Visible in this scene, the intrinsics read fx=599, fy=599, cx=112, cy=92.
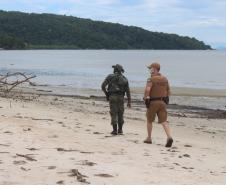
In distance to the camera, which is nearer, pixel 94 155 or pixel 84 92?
pixel 94 155

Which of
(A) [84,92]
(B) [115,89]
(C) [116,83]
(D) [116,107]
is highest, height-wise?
(C) [116,83]

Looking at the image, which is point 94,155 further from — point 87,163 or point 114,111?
point 114,111

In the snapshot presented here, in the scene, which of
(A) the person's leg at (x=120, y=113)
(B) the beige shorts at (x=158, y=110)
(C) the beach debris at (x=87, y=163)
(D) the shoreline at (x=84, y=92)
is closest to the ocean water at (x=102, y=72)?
(D) the shoreline at (x=84, y=92)

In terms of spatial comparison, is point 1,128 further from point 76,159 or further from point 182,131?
point 182,131

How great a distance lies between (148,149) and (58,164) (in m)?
2.60

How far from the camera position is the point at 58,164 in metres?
8.05

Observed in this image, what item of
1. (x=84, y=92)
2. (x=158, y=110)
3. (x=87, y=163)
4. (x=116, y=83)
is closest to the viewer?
(x=87, y=163)

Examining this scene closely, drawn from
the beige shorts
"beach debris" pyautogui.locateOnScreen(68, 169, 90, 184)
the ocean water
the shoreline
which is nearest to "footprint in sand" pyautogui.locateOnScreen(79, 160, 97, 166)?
"beach debris" pyautogui.locateOnScreen(68, 169, 90, 184)

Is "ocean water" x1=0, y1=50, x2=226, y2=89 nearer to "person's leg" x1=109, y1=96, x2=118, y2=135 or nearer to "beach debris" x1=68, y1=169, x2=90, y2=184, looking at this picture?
"person's leg" x1=109, y1=96, x2=118, y2=135

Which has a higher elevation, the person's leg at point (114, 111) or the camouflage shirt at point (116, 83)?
Result: the camouflage shirt at point (116, 83)

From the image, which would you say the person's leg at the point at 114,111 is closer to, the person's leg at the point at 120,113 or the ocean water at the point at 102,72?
the person's leg at the point at 120,113

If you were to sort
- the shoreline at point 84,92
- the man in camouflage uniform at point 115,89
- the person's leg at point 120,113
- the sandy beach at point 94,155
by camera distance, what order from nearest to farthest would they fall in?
1. the sandy beach at point 94,155
2. the man in camouflage uniform at point 115,89
3. the person's leg at point 120,113
4. the shoreline at point 84,92

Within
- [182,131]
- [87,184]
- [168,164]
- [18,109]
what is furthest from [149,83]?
[18,109]

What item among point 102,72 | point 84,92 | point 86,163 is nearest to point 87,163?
point 86,163
